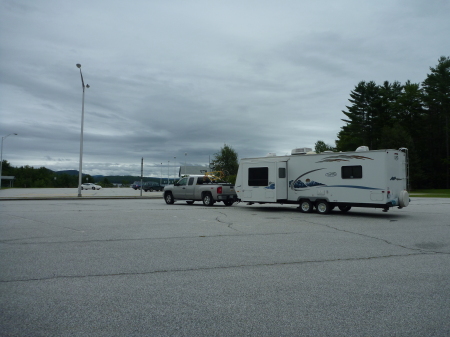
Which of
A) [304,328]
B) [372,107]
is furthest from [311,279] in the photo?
→ [372,107]

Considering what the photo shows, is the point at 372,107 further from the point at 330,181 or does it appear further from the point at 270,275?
the point at 270,275

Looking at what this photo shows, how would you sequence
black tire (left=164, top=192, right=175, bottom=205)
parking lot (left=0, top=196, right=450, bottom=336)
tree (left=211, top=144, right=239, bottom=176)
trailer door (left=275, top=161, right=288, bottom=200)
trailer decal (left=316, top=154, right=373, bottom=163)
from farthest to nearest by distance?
tree (left=211, top=144, right=239, bottom=176) < black tire (left=164, top=192, right=175, bottom=205) < trailer door (left=275, top=161, right=288, bottom=200) < trailer decal (left=316, top=154, right=373, bottom=163) < parking lot (left=0, top=196, right=450, bottom=336)

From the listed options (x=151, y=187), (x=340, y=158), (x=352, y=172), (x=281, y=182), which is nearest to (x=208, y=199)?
(x=281, y=182)

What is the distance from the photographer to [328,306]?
4.75m

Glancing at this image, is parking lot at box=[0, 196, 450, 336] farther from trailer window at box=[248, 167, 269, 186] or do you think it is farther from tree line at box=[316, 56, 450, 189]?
tree line at box=[316, 56, 450, 189]

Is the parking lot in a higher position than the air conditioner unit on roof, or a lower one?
lower

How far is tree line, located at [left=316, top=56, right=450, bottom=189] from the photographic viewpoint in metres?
62.1

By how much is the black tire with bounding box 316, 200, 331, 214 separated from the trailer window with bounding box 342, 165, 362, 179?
1486 mm

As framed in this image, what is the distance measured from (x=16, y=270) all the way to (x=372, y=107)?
65.5 metres

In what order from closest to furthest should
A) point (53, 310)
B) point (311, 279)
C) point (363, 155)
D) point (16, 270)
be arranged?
point (53, 310), point (311, 279), point (16, 270), point (363, 155)

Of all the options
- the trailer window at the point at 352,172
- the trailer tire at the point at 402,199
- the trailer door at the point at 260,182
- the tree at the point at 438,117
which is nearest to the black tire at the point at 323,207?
the trailer window at the point at 352,172

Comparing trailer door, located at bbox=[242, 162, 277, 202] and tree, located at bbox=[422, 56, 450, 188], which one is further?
tree, located at bbox=[422, 56, 450, 188]

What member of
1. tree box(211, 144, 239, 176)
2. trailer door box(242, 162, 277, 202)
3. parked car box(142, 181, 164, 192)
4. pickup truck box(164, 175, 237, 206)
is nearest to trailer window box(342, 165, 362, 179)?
trailer door box(242, 162, 277, 202)

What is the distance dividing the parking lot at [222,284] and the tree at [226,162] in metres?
35.3
